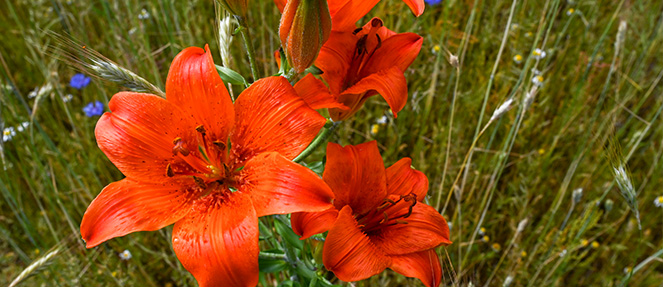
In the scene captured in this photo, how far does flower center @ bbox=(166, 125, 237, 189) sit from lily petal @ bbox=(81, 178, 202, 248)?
0.06 meters

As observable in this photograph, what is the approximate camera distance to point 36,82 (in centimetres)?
262

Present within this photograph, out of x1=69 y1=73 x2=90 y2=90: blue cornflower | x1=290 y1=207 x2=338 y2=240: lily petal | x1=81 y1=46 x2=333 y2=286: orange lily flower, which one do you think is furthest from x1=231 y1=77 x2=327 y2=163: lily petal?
x1=69 y1=73 x2=90 y2=90: blue cornflower

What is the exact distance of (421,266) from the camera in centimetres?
102

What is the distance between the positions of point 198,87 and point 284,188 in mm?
273

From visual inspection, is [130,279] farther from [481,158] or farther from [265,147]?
[481,158]

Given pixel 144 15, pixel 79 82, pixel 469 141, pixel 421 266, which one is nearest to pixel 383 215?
pixel 421 266

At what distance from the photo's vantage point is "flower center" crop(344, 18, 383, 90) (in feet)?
3.43

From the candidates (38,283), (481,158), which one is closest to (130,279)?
(38,283)

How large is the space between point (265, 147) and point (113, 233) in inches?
12.2

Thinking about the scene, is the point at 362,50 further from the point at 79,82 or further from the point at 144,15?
the point at 144,15

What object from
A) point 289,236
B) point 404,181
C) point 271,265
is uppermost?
point 404,181

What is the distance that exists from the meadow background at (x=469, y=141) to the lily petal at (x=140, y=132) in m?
1.01

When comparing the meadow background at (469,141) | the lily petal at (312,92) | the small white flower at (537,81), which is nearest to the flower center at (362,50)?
the lily petal at (312,92)

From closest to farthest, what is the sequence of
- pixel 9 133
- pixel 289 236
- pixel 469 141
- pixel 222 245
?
pixel 222 245 → pixel 289 236 → pixel 9 133 → pixel 469 141
